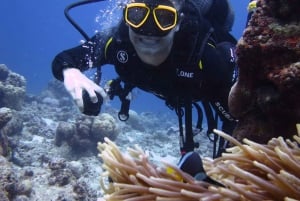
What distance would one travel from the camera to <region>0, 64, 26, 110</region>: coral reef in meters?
11.8

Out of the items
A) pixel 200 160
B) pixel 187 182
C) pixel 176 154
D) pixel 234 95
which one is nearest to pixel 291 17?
pixel 234 95

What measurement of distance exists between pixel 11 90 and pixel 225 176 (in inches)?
462

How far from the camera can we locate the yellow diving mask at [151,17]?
12.6 ft

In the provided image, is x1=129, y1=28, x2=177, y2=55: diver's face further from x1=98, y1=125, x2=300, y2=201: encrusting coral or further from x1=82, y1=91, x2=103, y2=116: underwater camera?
x1=98, y1=125, x2=300, y2=201: encrusting coral

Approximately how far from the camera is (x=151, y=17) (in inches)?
152

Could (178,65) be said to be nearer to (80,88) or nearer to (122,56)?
(122,56)

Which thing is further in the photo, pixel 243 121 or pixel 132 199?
pixel 243 121

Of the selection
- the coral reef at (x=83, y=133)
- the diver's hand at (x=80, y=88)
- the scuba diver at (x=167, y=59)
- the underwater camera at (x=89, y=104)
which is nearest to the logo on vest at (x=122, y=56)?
the scuba diver at (x=167, y=59)

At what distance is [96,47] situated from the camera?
14.9 ft

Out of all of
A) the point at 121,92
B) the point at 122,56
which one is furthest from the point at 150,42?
the point at 121,92

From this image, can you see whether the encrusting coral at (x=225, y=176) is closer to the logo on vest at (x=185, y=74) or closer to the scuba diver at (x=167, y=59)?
the scuba diver at (x=167, y=59)

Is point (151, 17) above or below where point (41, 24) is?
above

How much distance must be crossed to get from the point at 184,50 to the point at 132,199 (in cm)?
285

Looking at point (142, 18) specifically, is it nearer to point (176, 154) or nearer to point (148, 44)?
point (148, 44)
